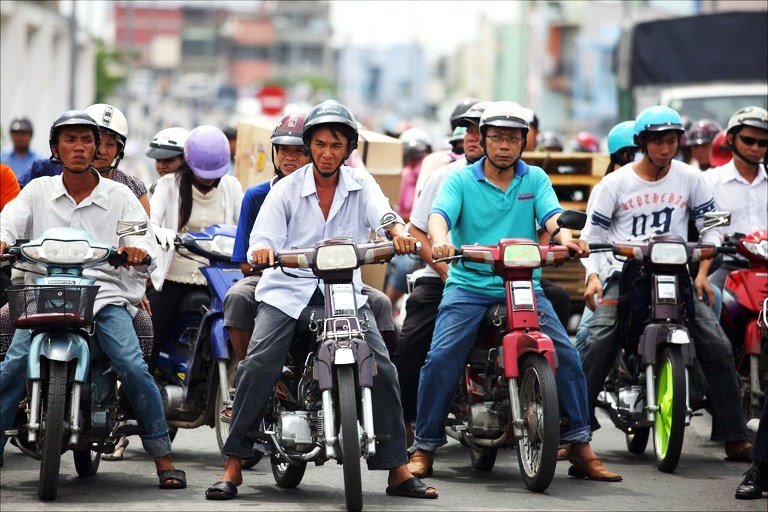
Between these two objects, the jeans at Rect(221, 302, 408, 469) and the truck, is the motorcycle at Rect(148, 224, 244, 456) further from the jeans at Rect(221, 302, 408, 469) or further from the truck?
the truck

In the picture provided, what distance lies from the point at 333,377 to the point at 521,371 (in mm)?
1257

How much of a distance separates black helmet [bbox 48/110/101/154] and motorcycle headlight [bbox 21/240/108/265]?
2.24 feet

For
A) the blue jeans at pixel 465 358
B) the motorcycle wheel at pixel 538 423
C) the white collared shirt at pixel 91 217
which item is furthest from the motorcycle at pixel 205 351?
the motorcycle wheel at pixel 538 423

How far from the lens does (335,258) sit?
303 inches

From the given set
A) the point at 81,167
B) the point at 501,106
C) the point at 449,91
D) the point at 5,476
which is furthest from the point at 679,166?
the point at 449,91

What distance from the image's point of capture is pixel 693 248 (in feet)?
29.8

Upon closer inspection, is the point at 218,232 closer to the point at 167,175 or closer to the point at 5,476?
the point at 167,175

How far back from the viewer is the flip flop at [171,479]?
846 cm

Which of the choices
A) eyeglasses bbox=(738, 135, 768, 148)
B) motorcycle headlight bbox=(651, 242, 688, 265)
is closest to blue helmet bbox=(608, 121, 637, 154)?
eyeglasses bbox=(738, 135, 768, 148)

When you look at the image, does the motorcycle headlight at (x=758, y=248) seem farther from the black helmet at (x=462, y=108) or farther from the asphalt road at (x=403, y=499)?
the black helmet at (x=462, y=108)

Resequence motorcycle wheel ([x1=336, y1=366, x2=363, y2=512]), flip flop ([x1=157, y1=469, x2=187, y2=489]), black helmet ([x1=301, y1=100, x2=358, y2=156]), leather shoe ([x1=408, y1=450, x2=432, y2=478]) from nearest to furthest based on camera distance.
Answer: motorcycle wheel ([x1=336, y1=366, x2=363, y2=512]) < black helmet ([x1=301, y1=100, x2=358, y2=156]) < flip flop ([x1=157, y1=469, x2=187, y2=489]) < leather shoe ([x1=408, y1=450, x2=432, y2=478])

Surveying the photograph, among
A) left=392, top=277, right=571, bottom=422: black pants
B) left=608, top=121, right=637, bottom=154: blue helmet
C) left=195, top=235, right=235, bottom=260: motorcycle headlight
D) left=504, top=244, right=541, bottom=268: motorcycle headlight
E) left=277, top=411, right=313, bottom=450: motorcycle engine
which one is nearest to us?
left=277, top=411, right=313, bottom=450: motorcycle engine

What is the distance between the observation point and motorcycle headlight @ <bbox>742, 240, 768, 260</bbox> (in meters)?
9.73

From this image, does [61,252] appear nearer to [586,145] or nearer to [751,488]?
[751,488]
